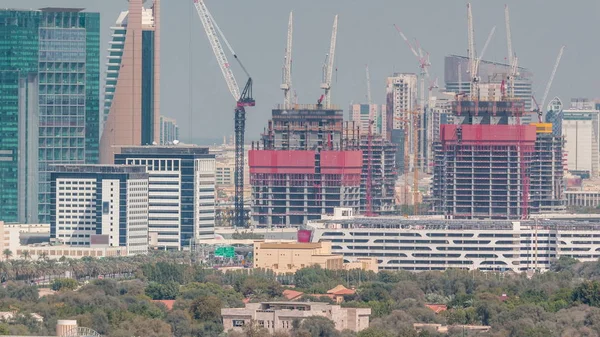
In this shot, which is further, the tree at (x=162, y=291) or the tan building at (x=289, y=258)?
the tan building at (x=289, y=258)

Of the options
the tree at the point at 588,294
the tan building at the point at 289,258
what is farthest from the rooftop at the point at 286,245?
the tree at the point at 588,294

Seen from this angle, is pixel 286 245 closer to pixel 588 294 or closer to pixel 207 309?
pixel 588 294

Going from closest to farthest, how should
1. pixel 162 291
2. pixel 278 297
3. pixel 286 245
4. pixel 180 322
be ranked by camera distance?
pixel 180 322
pixel 278 297
pixel 162 291
pixel 286 245

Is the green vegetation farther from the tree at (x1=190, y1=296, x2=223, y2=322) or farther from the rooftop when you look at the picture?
the rooftop

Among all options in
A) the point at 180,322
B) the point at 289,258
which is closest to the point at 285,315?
the point at 180,322

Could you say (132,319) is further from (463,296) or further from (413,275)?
(413,275)

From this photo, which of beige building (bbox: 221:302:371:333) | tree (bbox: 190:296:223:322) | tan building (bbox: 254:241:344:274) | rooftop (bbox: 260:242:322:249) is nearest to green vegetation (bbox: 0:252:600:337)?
tree (bbox: 190:296:223:322)

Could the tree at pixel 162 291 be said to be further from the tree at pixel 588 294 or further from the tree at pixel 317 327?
the tree at pixel 317 327
